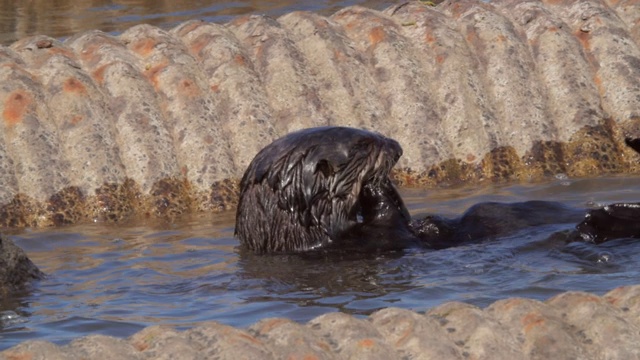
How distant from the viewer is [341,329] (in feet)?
14.3

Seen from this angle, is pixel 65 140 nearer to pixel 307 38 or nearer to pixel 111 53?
pixel 111 53

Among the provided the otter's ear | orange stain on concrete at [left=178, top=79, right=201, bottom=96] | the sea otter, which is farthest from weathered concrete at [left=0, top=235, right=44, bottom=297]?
orange stain on concrete at [left=178, top=79, right=201, bottom=96]

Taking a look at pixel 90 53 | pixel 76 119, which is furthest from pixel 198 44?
pixel 76 119

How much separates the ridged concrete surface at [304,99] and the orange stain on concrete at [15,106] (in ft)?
0.04

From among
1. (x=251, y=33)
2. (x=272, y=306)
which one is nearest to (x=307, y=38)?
(x=251, y=33)

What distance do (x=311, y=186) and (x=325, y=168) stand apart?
134 mm

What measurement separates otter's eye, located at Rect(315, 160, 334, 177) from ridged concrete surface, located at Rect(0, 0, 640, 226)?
2.62 meters

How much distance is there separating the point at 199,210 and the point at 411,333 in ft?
19.2

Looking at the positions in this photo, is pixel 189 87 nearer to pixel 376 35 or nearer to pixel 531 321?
pixel 376 35

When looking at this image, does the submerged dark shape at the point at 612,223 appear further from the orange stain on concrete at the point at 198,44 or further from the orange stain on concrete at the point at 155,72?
the orange stain on concrete at the point at 198,44

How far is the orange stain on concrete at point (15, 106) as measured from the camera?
31.9ft

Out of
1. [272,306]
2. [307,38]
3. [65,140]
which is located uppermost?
[307,38]

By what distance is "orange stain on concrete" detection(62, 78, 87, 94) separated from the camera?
999 cm

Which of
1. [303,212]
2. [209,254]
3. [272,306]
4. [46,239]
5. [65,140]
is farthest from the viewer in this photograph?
[65,140]
